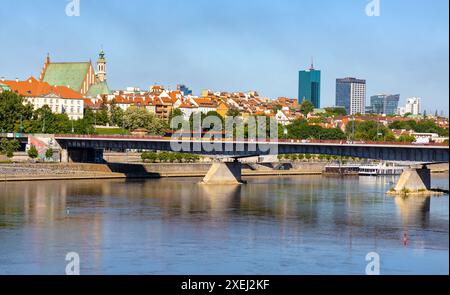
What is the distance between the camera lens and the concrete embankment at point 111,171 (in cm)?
7975

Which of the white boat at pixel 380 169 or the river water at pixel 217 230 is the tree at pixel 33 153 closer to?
the river water at pixel 217 230

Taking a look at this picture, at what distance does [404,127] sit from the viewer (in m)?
170

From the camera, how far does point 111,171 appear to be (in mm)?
87125

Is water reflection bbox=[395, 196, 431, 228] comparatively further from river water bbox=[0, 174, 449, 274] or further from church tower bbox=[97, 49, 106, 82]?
church tower bbox=[97, 49, 106, 82]

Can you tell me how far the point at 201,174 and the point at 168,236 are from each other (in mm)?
48119

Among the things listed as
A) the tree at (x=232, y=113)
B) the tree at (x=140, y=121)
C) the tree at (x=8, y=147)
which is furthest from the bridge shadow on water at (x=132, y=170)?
the tree at (x=232, y=113)

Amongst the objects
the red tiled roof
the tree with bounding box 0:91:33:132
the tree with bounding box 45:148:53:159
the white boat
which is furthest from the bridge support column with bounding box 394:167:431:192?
the red tiled roof

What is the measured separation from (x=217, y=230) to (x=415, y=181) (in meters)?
24.3

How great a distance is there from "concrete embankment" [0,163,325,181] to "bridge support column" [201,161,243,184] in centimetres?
960

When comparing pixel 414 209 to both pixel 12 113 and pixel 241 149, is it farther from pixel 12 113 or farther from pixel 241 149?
pixel 12 113

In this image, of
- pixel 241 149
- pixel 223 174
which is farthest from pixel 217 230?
pixel 223 174

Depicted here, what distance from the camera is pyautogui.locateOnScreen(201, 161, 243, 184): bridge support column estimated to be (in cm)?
7969
